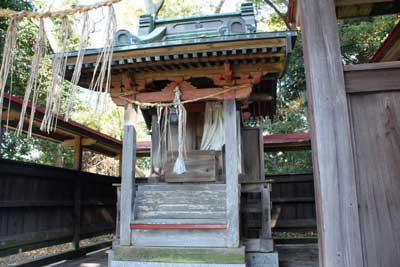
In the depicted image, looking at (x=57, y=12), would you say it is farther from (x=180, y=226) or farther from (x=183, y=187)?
(x=183, y=187)

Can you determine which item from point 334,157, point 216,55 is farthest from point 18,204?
point 334,157

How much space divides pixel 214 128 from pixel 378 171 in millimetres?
3865

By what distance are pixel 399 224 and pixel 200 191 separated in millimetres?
3192

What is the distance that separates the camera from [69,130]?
5910 millimetres

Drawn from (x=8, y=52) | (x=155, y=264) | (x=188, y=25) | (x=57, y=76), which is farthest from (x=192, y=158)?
(x=8, y=52)

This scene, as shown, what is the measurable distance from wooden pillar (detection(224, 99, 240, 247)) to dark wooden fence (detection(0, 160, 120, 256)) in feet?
10.1

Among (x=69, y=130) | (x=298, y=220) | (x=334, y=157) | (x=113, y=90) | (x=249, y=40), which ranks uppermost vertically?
(x=249, y=40)

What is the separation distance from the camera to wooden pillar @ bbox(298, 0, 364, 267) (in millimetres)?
1521

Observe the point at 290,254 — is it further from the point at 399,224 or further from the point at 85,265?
the point at 399,224

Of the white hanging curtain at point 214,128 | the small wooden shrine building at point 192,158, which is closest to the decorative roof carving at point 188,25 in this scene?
the small wooden shrine building at point 192,158

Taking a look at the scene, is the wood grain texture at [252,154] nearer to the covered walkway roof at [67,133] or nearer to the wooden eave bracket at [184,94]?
the wooden eave bracket at [184,94]

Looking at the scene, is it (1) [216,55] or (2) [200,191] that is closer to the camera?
(1) [216,55]

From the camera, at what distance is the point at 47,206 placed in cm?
543

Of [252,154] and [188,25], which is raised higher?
[188,25]
